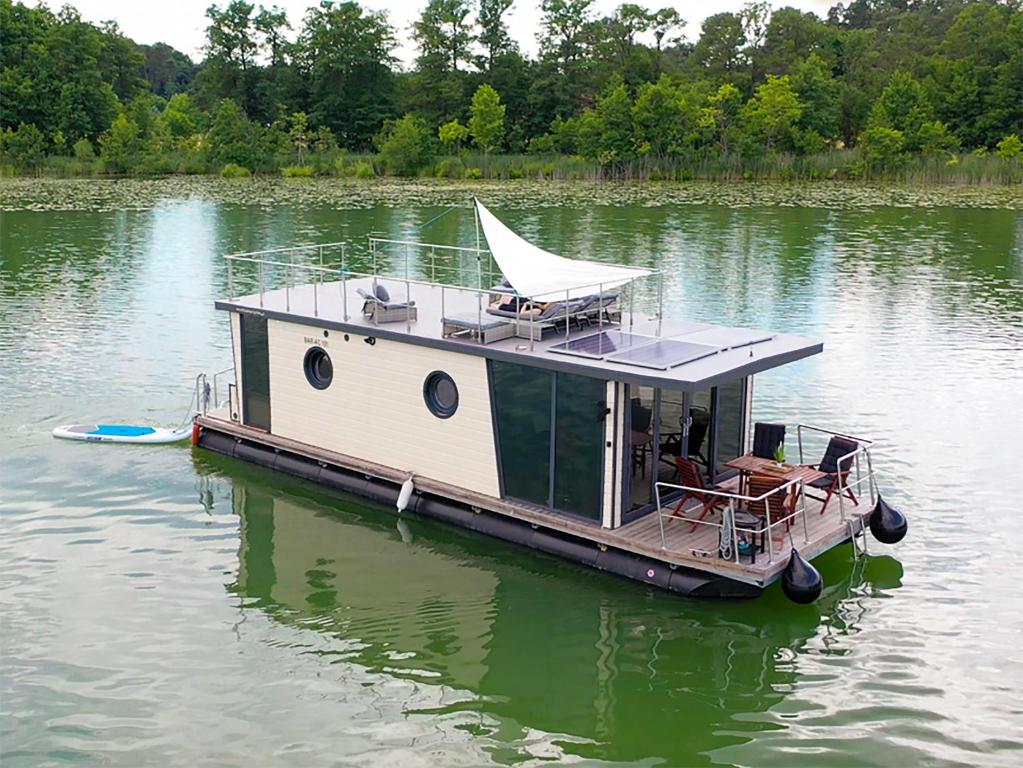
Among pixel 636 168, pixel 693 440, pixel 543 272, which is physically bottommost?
pixel 693 440

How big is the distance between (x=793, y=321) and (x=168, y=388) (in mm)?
14388

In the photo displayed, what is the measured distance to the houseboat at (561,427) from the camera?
13102 mm

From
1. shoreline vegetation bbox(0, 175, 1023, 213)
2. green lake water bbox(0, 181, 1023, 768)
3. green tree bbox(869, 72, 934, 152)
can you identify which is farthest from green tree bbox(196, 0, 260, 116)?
green lake water bbox(0, 181, 1023, 768)

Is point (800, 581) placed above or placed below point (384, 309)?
below

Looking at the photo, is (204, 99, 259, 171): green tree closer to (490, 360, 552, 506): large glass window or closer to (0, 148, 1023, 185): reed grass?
(0, 148, 1023, 185): reed grass

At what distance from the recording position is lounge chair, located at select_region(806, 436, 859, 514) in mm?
13836

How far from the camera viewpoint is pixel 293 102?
90500 mm

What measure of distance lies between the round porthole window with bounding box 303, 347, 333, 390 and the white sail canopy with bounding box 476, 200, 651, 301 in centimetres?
291

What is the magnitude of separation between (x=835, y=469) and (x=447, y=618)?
16.6ft

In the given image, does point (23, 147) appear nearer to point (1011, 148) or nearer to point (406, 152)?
point (406, 152)

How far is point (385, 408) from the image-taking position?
15.7m

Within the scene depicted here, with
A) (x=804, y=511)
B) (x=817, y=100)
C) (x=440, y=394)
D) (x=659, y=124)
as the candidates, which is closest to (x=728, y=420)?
(x=804, y=511)

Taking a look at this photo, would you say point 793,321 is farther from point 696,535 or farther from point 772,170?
point 772,170

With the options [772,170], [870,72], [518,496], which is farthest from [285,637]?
[870,72]
